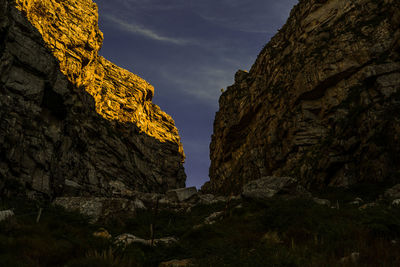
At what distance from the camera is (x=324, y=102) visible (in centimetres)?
3212

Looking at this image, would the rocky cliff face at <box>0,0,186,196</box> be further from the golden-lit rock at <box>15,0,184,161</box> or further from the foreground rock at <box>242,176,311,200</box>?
the foreground rock at <box>242,176,311,200</box>

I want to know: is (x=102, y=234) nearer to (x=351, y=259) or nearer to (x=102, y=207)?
(x=102, y=207)

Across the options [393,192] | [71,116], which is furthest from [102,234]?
[71,116]

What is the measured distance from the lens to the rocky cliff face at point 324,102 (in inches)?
904

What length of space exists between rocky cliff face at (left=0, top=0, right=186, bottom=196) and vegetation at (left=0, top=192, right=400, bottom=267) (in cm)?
1460

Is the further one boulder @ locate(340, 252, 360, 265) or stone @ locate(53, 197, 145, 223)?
stone @ locate(53, 197, 145, 223)

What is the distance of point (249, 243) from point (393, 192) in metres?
11.9

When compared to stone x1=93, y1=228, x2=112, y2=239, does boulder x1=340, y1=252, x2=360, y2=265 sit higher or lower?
lower

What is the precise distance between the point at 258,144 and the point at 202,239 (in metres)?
31.8

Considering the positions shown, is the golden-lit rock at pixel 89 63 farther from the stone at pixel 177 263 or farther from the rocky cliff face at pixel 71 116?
the stone at pixel 177 263

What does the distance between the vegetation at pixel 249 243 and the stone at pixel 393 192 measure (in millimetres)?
5686

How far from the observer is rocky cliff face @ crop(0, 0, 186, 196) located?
25344 millimetres

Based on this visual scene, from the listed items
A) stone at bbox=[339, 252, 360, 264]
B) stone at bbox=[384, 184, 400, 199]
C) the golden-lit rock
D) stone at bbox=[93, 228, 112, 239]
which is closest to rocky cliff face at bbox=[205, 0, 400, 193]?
stone at bbox=[384, 184, 400, 199]

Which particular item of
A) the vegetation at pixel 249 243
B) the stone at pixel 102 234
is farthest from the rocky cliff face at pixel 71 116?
the vegetation at pixel 249 243
